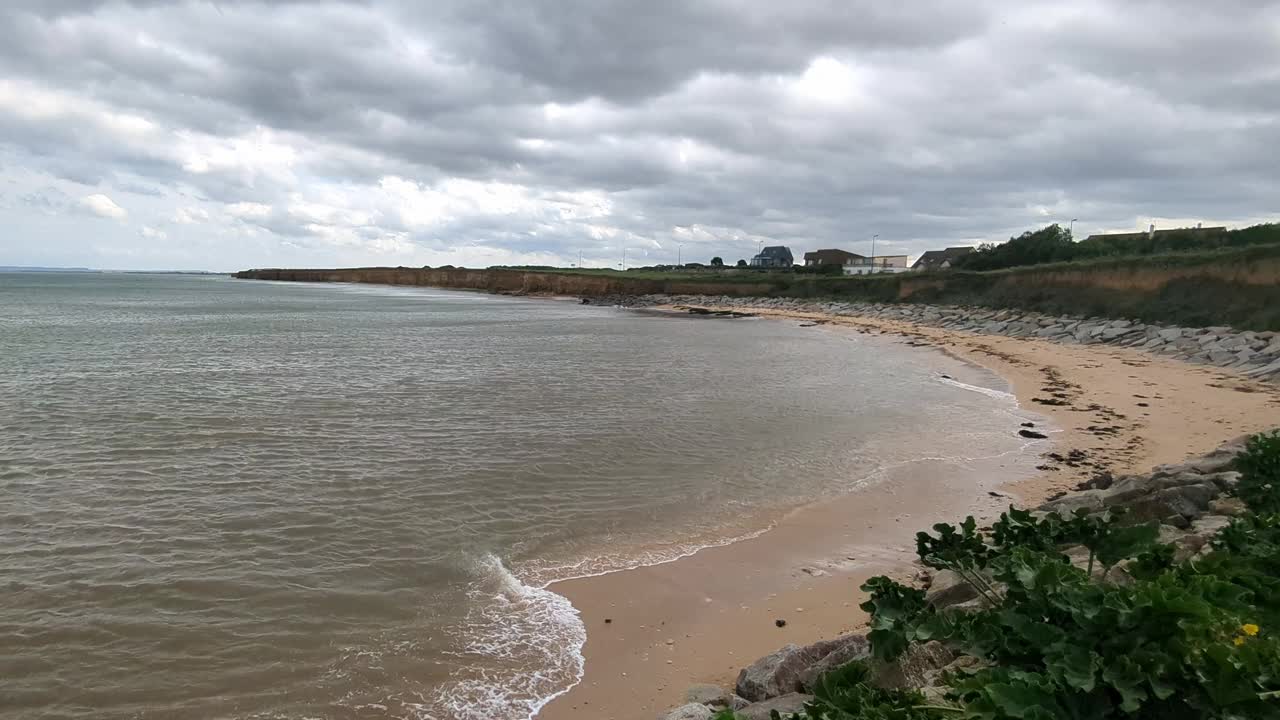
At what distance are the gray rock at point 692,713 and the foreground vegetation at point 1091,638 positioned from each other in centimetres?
104

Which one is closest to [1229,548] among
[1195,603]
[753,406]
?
[1195,603]

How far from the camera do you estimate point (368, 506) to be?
31.4 ft

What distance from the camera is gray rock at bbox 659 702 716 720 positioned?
4287mm

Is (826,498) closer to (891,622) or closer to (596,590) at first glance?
(596,590)

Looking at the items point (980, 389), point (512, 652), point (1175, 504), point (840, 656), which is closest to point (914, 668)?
point (840, 656)

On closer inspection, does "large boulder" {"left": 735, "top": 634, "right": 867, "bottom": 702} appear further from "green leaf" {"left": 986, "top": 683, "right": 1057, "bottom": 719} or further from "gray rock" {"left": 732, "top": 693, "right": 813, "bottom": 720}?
"green leaf" {"left": 986, "top": 683, "right": 1057, "bottom": 719}

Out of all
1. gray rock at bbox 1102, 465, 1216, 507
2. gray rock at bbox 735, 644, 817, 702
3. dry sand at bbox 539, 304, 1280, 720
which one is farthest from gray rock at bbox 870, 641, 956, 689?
gray rock at bbox 1102, 465, 1216, 507

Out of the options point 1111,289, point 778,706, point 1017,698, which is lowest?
point 778,706

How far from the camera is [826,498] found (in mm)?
10336

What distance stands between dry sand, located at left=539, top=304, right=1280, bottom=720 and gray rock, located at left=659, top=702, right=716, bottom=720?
0.75 metres

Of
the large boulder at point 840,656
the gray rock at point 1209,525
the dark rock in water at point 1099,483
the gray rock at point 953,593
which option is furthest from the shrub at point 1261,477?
the large boulder at point 840,656

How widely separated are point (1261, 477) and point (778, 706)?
5427mm

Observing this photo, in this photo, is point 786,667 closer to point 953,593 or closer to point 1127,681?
point 953,593

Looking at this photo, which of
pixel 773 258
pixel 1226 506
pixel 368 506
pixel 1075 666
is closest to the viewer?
pixel 1075 666
